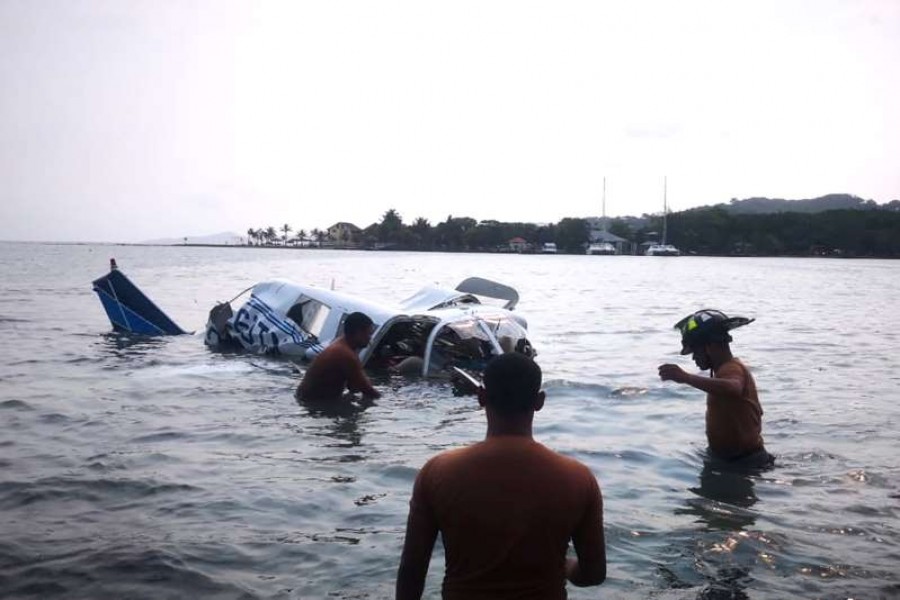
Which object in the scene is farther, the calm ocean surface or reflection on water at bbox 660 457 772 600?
the calm ocean surface

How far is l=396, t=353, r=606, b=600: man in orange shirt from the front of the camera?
3.29 meters

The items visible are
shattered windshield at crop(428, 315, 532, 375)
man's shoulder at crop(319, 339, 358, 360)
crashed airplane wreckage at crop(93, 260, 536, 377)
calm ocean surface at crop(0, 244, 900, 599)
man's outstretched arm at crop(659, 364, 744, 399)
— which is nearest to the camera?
calm ocean surface at crop(0, 244, 900, 599)

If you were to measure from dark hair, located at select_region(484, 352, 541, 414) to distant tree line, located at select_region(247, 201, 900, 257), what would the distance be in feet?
460

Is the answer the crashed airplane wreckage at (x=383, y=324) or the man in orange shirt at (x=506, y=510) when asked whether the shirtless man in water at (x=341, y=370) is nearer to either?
the crashed airplane wreckage at (x=383, y=324)

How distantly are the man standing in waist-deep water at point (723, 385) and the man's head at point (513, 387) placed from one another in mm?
3640

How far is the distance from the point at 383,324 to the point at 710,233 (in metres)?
145

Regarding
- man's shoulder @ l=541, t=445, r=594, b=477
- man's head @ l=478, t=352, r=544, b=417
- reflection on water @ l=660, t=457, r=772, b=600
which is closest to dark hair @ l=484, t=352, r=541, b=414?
man's head @ l=478, t=352, r=544, b=417

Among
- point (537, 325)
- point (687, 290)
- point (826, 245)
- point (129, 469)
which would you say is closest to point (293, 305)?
point (129, 469)

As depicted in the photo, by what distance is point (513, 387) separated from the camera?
3.38 metres

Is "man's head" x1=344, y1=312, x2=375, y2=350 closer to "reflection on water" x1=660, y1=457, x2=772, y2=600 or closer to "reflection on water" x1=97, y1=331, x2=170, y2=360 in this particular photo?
"reflection on water" x1=660, y1=457, x2=772, y2=600

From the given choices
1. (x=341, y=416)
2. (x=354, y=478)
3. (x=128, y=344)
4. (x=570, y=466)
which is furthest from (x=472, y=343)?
(x=570, y=466)

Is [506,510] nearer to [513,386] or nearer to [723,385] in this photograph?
[513,386]

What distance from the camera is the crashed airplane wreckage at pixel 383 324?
15.5 metres

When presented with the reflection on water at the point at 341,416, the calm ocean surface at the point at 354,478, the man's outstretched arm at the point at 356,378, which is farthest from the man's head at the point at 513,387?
the man's outstretched arm at the point at 356,378
